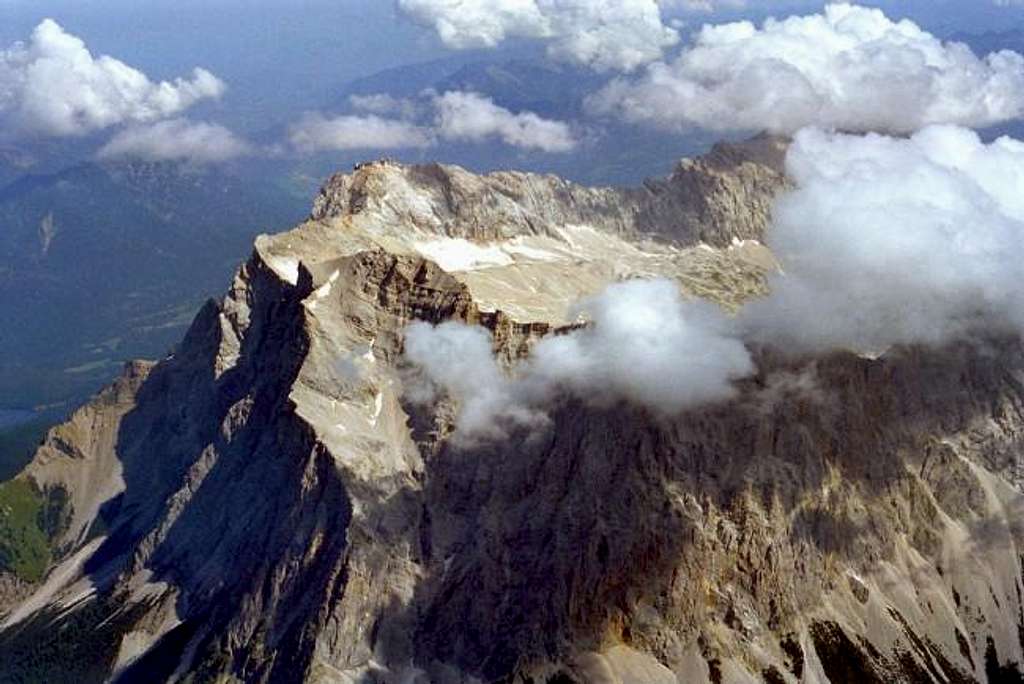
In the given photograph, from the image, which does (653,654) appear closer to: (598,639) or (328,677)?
(598,639)

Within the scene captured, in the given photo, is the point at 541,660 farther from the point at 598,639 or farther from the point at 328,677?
the point at 328,677

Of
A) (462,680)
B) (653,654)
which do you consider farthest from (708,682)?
(462,680)

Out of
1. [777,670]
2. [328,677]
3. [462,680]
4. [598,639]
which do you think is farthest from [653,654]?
[328,677]

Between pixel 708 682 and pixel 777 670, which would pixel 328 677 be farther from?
pixel 777 670

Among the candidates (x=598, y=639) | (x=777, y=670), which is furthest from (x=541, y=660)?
(x=777, y=670)

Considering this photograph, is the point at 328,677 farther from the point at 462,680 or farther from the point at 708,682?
the point at 708,682

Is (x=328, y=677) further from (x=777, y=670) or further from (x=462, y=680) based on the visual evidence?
(x=777, y=670)

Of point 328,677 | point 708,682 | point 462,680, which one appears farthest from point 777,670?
point 328,677
